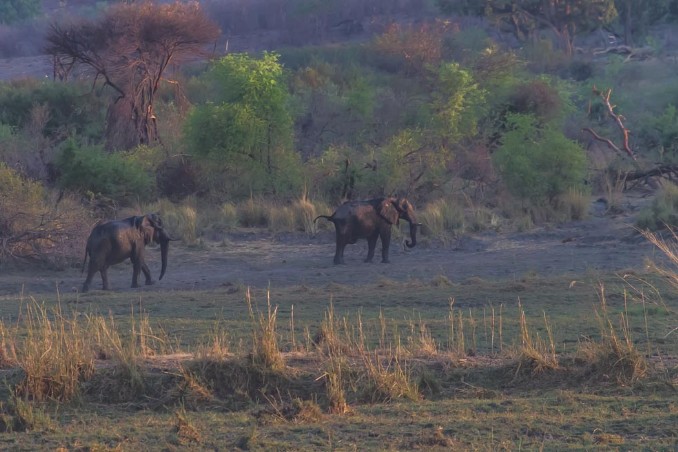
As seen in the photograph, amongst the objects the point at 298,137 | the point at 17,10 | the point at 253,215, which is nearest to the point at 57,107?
the point at 298,137

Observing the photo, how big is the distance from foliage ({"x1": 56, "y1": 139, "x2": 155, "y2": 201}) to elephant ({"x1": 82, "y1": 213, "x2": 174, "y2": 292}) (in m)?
5.70

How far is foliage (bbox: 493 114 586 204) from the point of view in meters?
20.5

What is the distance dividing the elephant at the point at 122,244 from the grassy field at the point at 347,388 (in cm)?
418

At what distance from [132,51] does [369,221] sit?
11343 millimetres

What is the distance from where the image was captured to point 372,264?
1695 centimetres

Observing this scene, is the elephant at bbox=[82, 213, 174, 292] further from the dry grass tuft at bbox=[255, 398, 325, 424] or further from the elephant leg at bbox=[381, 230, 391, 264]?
the dry grass tuft at bbox=[255, 398, 325, 424]

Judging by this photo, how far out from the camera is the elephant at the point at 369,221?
656 inches

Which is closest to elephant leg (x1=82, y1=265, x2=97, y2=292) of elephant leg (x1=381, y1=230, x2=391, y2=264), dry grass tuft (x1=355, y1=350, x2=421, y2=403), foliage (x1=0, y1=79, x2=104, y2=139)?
elephant leg (x1=381, y1=230, x2=391, y2=264)

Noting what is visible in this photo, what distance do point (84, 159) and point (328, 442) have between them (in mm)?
15193

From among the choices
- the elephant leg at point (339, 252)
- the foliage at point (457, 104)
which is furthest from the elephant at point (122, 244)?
the foliage at point (457, 104)

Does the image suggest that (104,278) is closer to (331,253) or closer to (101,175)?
(331,253)

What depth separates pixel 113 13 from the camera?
27.6m

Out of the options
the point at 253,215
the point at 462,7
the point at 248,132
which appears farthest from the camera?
the point at 462,7

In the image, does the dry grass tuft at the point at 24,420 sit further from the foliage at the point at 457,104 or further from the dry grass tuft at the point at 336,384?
the foliage at the point at 457,104
